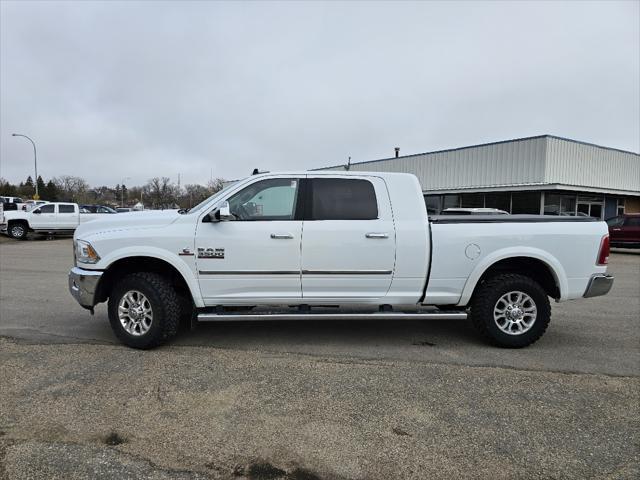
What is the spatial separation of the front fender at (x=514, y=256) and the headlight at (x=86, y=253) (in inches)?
163

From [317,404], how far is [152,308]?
224 centimetres

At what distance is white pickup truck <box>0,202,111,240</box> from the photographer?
75.0ft

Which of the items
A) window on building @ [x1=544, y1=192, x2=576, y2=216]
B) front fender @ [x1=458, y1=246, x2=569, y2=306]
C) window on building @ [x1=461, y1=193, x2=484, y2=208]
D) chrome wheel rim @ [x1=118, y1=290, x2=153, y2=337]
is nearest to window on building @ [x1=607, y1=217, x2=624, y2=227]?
window on building @ [x1=544, y1=192, x2=576, y2=216]

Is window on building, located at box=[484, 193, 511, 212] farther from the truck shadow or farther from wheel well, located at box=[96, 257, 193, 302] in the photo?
wheel well, located at box=[96, 257, 193, 302]

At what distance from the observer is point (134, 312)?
4969 millimetres

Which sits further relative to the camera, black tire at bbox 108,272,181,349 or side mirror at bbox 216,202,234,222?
black tire at bbox 108,272,181,349

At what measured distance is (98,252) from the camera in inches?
193

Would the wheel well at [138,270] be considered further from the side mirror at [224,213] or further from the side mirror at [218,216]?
the side mirror at [224,213]

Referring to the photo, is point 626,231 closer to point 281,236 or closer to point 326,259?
point 326,259

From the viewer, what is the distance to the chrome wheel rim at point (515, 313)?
5.13 m

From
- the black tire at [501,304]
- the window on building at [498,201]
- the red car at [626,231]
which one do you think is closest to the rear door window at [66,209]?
the window on building at [498,201]

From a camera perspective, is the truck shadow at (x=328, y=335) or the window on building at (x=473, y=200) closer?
the truck shadow at (x=328, y=335)

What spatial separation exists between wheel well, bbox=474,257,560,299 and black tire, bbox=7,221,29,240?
80.5ft

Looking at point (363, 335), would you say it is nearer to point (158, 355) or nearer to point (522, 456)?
point (158, 355)
